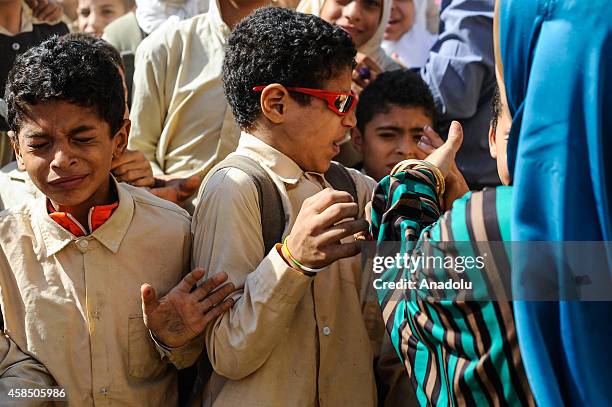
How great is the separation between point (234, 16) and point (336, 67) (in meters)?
1.35

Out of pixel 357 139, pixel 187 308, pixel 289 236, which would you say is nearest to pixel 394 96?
pixel 357 139

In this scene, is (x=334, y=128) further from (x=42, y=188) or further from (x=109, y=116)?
(x=42, y=188)

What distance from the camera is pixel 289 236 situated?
274 cm

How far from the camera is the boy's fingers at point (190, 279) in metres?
2.84

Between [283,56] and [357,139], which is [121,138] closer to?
[283,56]

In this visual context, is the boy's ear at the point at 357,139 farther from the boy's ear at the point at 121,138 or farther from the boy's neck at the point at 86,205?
the boy's neck at the point at 86,205

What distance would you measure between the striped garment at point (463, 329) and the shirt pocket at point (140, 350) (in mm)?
941

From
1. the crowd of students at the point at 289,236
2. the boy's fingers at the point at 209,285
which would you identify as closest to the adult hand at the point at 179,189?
the crowd of students at the point at 289,236

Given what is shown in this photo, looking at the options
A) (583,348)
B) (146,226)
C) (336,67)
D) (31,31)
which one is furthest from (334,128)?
(31,31)

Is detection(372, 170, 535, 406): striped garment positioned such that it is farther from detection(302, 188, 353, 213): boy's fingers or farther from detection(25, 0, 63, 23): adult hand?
detection(25, 0, 63, 23): adult hand

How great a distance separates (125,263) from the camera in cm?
303

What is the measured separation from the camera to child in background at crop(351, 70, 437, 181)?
4.22 metres

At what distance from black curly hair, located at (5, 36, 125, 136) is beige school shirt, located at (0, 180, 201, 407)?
334 mm

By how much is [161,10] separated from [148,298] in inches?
121
